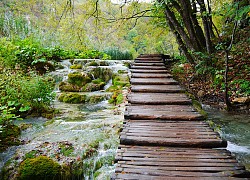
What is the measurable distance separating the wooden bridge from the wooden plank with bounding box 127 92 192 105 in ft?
0.06

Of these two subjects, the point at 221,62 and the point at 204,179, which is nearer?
the point at 204,179

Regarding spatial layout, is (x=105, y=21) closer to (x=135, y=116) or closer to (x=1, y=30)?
(x=1, y=30)

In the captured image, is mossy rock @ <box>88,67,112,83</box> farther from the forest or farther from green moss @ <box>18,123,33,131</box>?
green moss @ <box>18,123,33,131</box>

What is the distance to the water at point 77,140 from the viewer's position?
11.4 feet

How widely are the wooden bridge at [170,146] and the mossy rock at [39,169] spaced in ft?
4.13

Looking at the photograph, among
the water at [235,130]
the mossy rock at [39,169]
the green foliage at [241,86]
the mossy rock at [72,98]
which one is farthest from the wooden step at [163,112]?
the mossy rock at [72,98]

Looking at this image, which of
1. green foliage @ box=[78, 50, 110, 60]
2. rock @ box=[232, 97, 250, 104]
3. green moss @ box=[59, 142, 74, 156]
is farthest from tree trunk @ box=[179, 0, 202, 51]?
green foliage @ box=[78, 50, 110, 60]

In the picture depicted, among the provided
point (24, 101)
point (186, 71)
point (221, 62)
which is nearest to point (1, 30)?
point (24, 101)

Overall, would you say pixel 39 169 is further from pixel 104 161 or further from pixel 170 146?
pixel 170 146

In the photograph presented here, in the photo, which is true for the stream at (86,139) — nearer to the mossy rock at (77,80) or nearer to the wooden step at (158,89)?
the wooden step at (158,89)

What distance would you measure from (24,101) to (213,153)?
15.2 ft

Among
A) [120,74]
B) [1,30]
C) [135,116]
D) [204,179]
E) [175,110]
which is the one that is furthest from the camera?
[1,30]

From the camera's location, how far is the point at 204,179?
6.19 feet

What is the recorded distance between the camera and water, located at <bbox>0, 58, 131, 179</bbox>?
11.4ft
